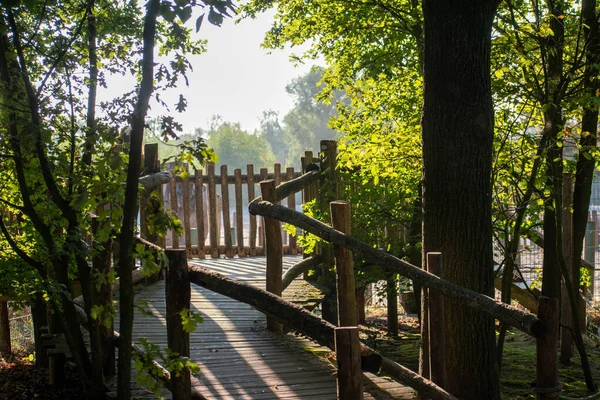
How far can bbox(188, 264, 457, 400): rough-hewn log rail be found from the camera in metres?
3.83

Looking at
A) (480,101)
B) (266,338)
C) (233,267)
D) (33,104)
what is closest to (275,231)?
(266,338)

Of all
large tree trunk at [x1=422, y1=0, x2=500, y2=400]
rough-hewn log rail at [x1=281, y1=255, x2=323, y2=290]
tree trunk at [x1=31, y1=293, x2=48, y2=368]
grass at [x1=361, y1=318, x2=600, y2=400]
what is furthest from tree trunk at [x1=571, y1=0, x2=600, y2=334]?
tree trunk at [x1=31, y1=293, x2=48, y2=368]

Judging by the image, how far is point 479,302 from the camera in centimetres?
371

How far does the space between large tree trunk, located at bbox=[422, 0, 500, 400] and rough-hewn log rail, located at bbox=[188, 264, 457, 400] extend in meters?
0.81

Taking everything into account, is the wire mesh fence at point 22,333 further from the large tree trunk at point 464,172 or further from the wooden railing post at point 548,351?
the wooden railing post at point 548,351

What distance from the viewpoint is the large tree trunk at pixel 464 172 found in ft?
15.4

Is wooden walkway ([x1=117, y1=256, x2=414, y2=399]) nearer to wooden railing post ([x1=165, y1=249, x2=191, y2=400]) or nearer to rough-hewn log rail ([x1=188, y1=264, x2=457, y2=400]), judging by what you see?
rough-hewn log rail ([x1=188, y1=264, x2=457, y2=400])

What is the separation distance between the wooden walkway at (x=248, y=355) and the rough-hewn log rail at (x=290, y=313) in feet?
2.07

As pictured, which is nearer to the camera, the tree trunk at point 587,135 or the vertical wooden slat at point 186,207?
the tree trunk at point 587,135

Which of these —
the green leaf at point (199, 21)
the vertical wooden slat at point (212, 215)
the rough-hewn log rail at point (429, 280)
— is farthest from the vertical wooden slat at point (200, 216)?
the green leaf at point (199, 21)

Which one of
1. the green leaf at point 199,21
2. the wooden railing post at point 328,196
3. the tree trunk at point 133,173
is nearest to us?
the green leaf at point 199,21

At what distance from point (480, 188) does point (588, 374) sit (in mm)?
2312

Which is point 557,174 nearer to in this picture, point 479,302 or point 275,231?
point 275,231

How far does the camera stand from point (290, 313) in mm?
3900
